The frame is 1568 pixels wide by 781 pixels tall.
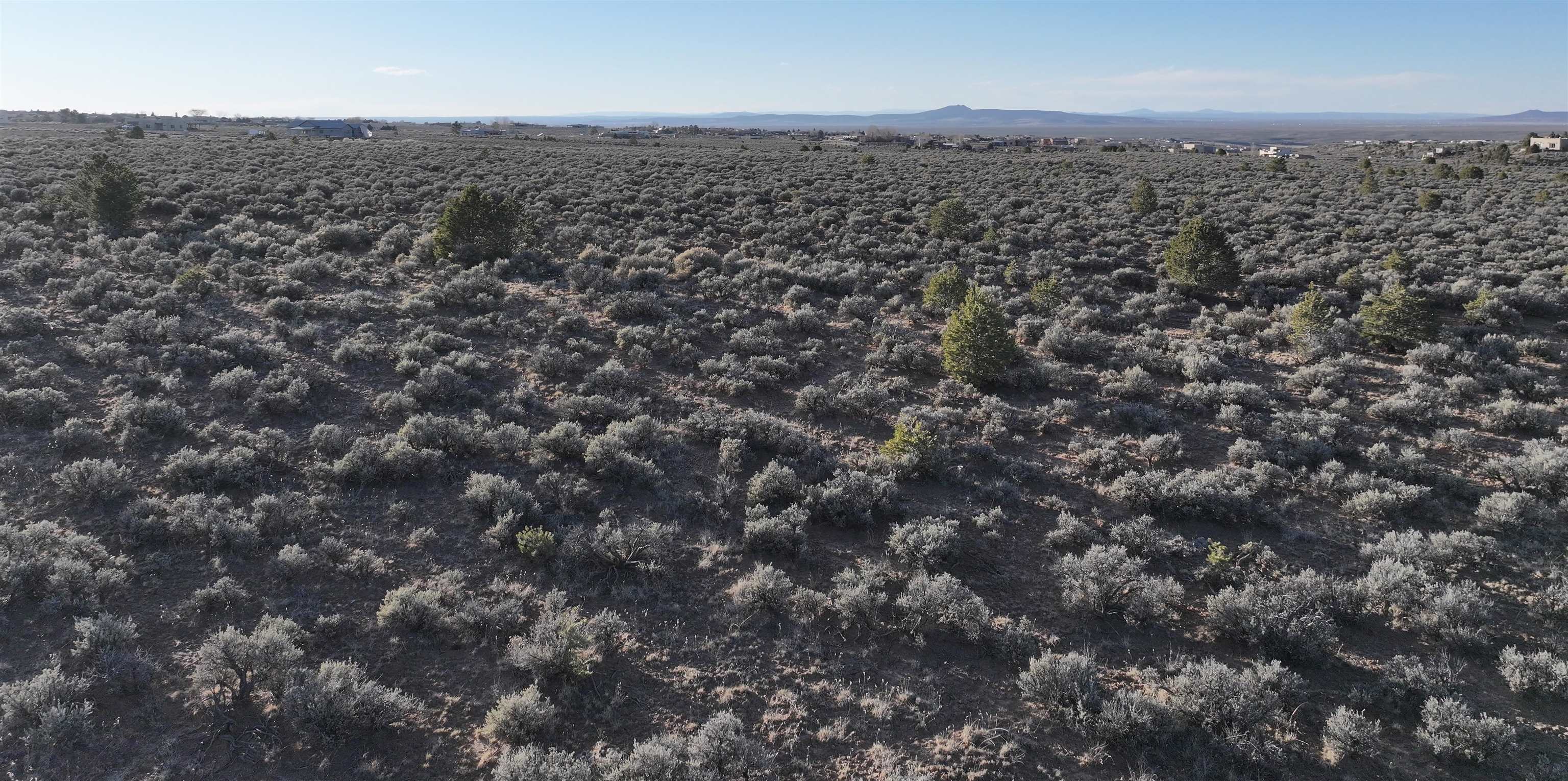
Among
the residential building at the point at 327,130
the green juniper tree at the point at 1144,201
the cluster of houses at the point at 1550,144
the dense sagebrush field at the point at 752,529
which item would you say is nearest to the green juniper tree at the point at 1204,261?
the dense sagebrush field at the point at 752,529

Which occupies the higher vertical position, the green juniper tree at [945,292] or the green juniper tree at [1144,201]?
the green juniper tree at [1144,201]

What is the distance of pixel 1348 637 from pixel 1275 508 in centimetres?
245

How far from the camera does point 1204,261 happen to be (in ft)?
59.0

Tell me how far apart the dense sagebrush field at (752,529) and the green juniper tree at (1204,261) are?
87cm

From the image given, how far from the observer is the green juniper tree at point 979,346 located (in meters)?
12.5

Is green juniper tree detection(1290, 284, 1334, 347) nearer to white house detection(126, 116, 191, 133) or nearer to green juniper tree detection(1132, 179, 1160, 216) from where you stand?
green juniper tree detection(1132, 179, 1160, 216)

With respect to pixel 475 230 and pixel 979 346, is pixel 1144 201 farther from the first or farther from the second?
pixel 475 230

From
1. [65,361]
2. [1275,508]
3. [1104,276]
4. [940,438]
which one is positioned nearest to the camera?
[1275,508]

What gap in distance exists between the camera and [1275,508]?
9.00m

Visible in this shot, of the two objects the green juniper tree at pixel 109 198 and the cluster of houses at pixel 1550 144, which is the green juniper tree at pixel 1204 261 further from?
→ the cluster of houses at pixel 1550 144

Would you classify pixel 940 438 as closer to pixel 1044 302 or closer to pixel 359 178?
pixel 1044 302

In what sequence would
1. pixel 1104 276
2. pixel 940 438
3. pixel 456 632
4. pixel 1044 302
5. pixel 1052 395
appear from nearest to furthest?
pixel 456 632, pixel 940 438, pixel 1052 395, pixel 1044 302, pixel 1104 276

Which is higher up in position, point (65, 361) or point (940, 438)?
point (65, 361)

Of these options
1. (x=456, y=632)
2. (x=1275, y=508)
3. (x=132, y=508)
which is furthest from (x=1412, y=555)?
(x=132, y=508)
